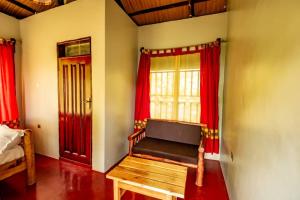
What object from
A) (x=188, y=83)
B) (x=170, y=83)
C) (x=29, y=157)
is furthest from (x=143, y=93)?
(x=29, y=157)

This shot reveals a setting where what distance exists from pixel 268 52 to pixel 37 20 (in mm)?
3676

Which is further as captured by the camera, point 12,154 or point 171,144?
point 171,144

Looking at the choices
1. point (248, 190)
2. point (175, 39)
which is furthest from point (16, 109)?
point (248, 190)

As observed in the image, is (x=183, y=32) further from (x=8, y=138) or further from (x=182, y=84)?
(x=8, y=138)

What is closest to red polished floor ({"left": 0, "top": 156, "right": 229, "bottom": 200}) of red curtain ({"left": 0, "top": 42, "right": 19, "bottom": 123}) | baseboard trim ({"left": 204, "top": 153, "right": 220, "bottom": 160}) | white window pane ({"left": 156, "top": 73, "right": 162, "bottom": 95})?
baseboard trim ({"left": 204, "top": 153, "right": 220, "bottom": 160})

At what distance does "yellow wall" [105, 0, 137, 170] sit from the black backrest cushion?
54 cm

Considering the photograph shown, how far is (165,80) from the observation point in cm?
313

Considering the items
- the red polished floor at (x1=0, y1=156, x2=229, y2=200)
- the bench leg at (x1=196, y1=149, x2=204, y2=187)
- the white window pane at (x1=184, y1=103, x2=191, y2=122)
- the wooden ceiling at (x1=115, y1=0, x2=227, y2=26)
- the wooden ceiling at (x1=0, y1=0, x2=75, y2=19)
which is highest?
the wooden ceiling at (x1=0, y1=0, x2=75, y2=19)

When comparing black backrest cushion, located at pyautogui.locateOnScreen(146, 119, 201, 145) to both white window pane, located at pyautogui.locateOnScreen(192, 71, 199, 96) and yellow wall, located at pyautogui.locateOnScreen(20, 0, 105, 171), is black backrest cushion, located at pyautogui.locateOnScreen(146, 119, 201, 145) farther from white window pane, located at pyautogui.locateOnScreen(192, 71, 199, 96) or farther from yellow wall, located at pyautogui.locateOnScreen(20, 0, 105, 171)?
yellow wall, located at pyautogui.locateOnScreen(20, 0, 105, 171)

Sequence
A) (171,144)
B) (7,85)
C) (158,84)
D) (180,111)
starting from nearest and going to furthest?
1. (171,144)
2. (7,85)
3. (180,111)
4. (158,84)

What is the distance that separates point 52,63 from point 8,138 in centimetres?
150

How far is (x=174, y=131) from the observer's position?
2.79m

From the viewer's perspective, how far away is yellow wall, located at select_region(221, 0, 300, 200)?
67 cm

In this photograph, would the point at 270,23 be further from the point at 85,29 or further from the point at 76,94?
the point at 76,94
